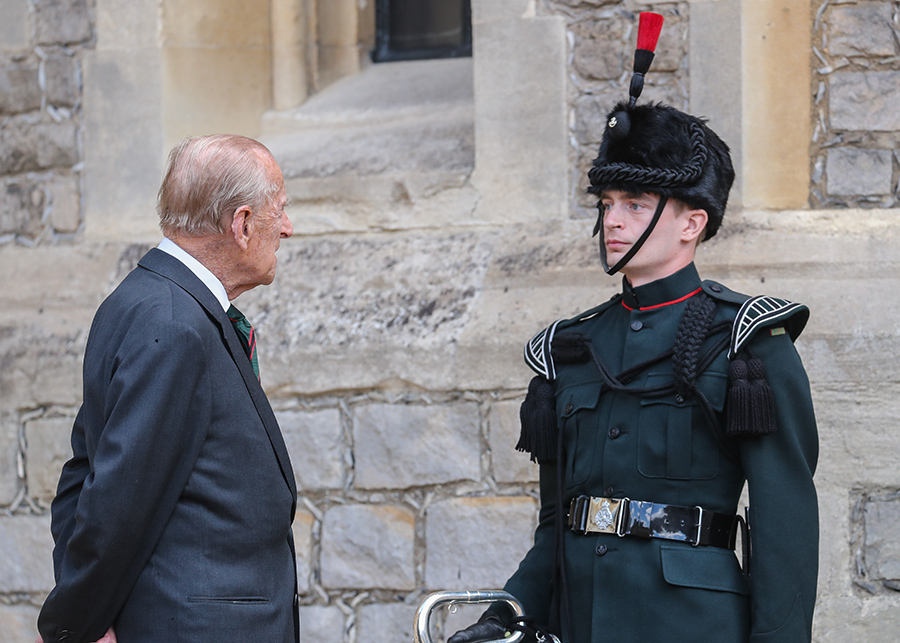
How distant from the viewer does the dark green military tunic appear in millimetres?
1905

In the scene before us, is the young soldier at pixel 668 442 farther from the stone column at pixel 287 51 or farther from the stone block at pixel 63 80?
the stone block at pixel 63 80

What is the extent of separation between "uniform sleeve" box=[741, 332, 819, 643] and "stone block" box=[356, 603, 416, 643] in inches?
61.6

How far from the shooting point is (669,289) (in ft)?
6.97

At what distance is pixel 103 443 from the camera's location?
5.80 ft

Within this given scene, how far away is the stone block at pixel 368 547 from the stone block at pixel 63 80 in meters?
1.69

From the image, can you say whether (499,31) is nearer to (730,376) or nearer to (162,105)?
(162,105)

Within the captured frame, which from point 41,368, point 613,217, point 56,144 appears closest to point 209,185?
point 613,217

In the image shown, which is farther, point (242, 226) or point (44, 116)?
point (44, 116)

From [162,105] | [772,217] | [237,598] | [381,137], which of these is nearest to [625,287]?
[237,598]

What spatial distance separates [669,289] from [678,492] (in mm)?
387

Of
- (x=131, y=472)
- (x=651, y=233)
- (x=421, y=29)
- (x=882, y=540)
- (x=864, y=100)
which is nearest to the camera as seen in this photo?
(x=131, y=472)

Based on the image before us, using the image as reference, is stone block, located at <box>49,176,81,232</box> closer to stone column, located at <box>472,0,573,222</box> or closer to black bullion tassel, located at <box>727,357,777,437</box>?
stone column, located at <box>472,0,573,222</box>

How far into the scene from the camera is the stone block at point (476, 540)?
3176 millimetres

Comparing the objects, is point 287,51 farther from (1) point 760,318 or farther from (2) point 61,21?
(1) point 760,318
